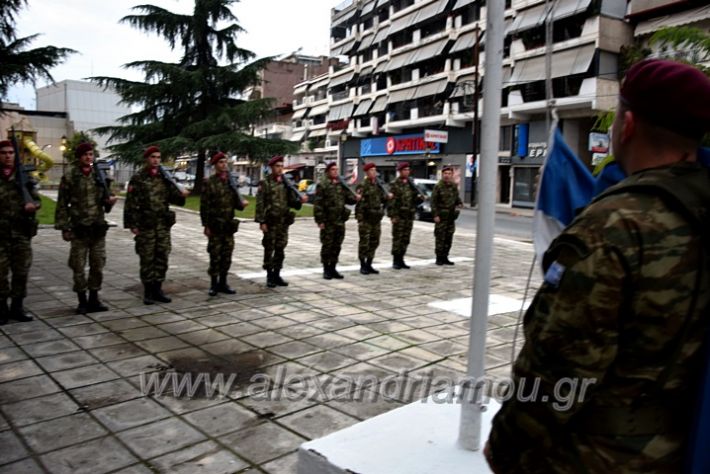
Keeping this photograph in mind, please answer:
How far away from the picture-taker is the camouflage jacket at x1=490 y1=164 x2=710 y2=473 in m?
1.28

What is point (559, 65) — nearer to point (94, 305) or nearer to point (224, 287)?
point (224, 287)

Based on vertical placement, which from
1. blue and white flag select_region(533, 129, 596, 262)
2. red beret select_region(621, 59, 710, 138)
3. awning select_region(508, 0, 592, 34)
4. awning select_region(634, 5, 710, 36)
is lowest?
blue and white flag select_region(533, 129, 596, 262)

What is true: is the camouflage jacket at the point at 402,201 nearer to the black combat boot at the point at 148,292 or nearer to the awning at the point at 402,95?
the black combat boot at the point at 148,292

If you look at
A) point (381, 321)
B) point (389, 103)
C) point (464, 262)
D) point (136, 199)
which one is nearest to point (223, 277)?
point (136, 199)

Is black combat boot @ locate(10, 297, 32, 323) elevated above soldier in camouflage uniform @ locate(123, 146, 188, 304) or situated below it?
below

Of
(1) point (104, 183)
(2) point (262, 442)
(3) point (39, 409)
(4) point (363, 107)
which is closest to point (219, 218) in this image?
(1) point (104, 183)

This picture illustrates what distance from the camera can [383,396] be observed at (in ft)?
12.7

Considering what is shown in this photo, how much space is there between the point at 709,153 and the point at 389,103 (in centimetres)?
4118

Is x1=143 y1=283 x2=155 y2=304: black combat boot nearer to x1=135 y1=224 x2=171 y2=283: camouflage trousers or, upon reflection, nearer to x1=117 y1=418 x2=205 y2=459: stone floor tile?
x1=135 y1=224 x2=171 y2=283: camouflage trousers

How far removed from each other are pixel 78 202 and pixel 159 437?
12.1ft

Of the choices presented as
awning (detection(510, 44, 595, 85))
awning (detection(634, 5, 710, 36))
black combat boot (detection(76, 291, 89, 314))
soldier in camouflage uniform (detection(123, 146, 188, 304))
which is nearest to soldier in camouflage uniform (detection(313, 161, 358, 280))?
soldier in camouflage uniform (detection(123, 146, 188, 304))

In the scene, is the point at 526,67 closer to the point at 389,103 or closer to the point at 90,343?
the point at 389,103

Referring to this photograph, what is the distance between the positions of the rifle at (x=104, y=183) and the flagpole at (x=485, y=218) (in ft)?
16.3

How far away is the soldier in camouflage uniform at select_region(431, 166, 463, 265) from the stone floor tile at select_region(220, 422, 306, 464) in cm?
697
